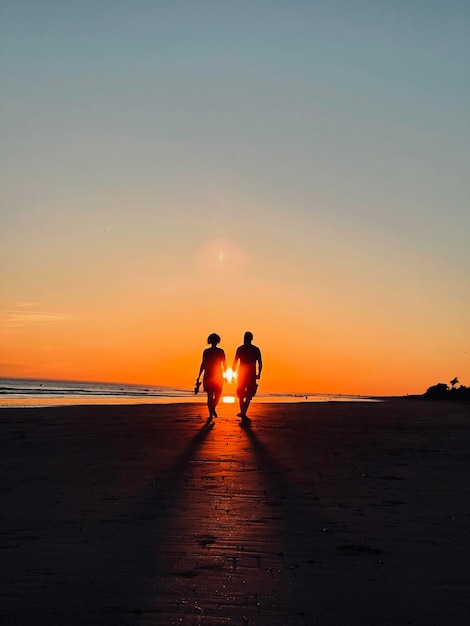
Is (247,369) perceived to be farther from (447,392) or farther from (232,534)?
(447,392)

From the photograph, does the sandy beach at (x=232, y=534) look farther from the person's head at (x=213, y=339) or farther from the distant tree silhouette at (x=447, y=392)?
the distant tree silhouette at (x=447, y=392)

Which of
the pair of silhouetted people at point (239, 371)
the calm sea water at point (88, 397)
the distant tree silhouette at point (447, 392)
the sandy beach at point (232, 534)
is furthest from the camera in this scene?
the distant tree silhouette at point (447, 392)

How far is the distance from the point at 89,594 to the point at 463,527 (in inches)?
125

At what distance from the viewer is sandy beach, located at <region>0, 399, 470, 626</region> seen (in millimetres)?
3928

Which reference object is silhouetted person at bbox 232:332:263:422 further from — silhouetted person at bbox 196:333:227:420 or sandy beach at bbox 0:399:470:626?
sandy beach at bbox 0:399:470:626

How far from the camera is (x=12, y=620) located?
3670 millimetres

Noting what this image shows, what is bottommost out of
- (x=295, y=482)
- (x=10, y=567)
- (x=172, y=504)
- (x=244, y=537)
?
(x=10, y=567)

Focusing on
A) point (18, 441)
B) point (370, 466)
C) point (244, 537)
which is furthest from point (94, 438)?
point (244, 537)

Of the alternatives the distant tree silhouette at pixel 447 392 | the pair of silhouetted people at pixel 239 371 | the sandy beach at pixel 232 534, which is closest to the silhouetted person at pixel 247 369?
the pair of silhouetted people at pixel 239 371

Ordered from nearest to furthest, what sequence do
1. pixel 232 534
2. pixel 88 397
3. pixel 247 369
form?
pixel 232 534
pixel 247 369
pixel 88 397

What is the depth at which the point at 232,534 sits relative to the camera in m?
5.54

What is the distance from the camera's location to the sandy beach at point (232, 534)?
393 centimetres

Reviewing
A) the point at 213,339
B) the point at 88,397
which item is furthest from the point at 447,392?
the point at 213,339

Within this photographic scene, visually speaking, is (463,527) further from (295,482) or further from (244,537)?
(295,482)
